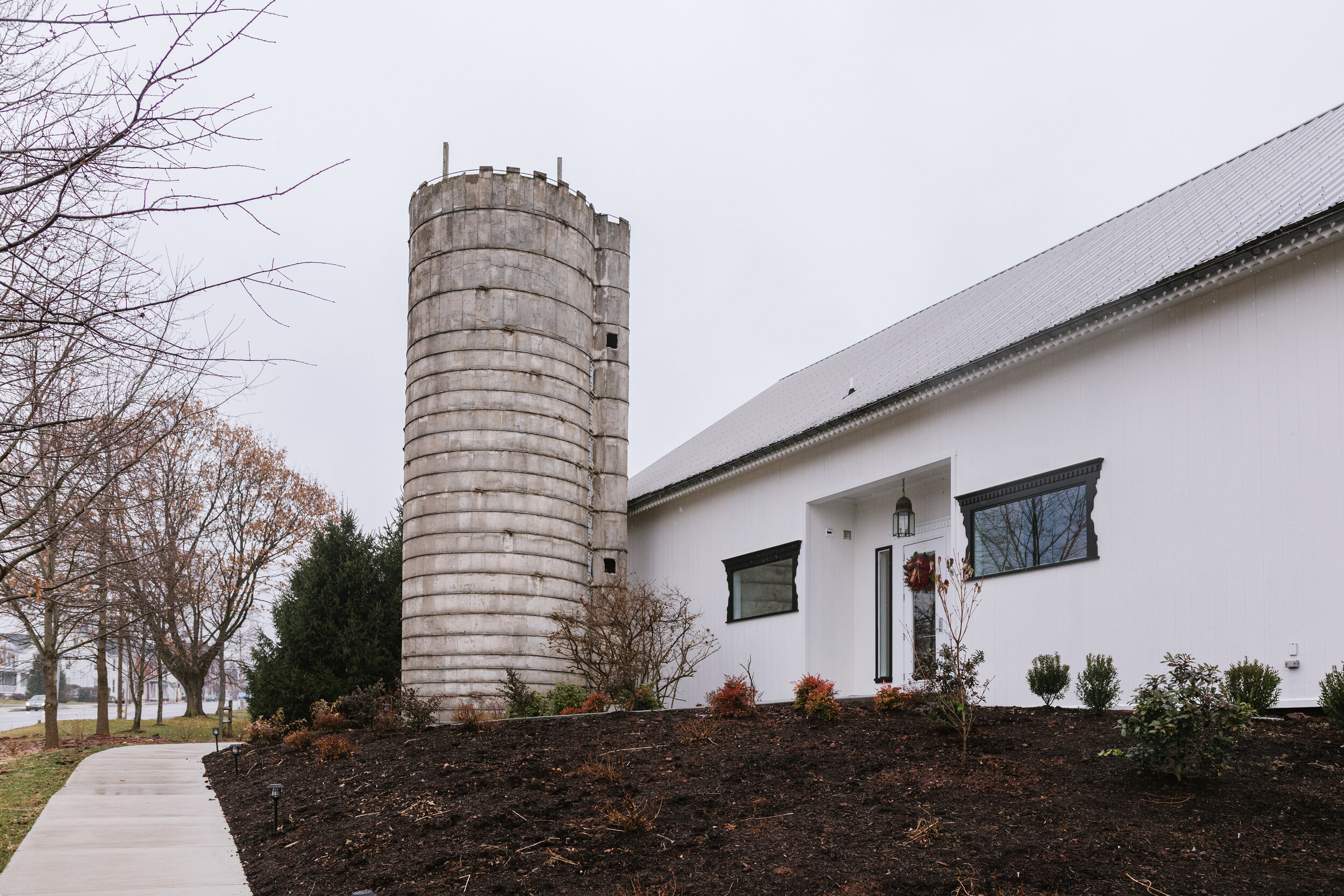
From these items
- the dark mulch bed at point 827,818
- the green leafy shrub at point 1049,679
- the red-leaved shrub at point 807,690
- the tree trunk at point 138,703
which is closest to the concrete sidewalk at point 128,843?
the dark mulch bed at point 827,818

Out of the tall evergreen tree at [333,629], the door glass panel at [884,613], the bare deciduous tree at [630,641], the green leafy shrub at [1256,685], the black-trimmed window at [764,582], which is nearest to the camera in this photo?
the green leafy shrub at [1256,685]

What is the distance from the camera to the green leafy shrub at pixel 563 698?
18.0m

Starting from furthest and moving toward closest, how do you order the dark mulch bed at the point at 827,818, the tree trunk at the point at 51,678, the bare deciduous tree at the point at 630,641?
1. the tree trunk at the point at 51,678
2. the bare deciduous tree at the point at 630,641
3. the dark mulch bed at the point at 827,818

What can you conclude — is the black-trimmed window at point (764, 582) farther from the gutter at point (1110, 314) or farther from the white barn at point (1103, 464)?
the gutter at point (1110, 314)

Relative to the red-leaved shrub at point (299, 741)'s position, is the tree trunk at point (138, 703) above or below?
below

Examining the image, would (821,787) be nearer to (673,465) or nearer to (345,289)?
(345,289)

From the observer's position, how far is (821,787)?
923 cm

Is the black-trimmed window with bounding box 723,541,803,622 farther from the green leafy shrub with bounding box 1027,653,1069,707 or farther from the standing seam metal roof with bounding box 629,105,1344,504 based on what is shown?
the green leafy shrub with bounding box 1027,653,1069,707

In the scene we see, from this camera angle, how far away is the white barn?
9.98 meters

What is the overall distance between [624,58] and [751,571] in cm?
1109

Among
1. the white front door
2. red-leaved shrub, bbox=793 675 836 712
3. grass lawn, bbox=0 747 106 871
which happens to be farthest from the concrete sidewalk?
the white front door

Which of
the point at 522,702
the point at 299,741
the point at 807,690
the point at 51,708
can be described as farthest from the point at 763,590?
the point at 51,708

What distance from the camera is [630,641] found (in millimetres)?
18172

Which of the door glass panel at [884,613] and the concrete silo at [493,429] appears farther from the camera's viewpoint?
the concrete silo at [493,429]
